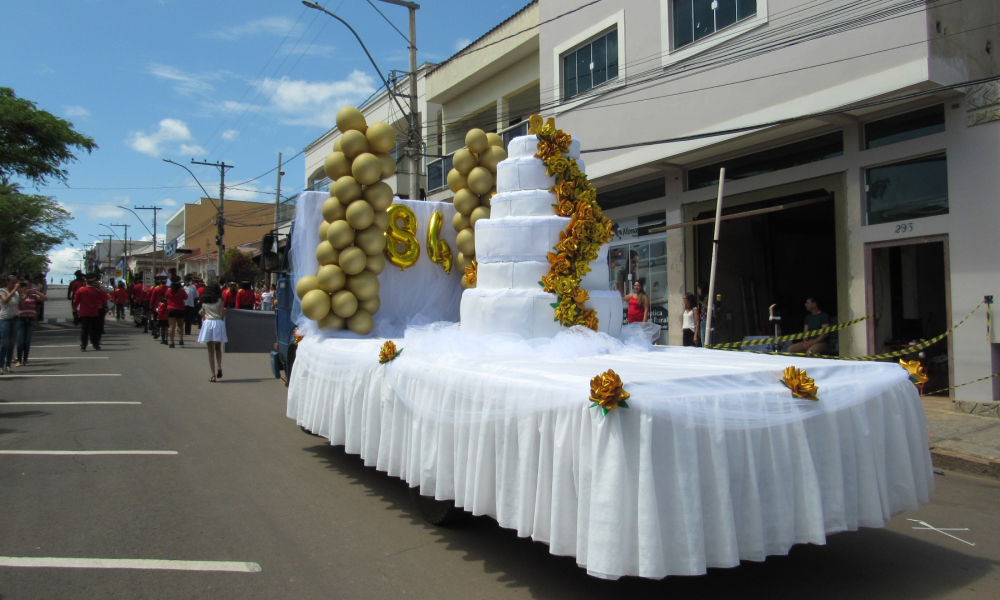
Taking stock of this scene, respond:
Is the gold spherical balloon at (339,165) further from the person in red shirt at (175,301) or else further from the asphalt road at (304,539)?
the person in red shirt at (175,301)

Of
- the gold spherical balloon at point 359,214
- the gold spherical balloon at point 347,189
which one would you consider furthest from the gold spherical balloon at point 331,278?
the gold spherical balloon at point 347,189

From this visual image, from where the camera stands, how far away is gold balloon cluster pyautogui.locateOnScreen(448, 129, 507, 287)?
7211 mm

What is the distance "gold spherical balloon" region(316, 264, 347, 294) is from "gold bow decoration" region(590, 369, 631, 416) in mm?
4223

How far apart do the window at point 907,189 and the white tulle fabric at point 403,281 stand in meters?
6.27

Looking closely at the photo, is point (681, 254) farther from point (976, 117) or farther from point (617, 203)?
point (976, 117)

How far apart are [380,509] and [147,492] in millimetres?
1937

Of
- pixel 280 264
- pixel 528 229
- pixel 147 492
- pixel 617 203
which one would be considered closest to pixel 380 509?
pixel 147 492

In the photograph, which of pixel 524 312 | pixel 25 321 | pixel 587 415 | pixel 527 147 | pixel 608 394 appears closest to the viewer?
pixel 608 394

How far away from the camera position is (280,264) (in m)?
8.98

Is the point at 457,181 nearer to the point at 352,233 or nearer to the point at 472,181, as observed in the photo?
the point at 472,181

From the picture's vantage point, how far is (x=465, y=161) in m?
7.31

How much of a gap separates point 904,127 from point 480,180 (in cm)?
620

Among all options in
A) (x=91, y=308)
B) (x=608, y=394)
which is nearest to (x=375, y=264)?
(x=608, y=394)

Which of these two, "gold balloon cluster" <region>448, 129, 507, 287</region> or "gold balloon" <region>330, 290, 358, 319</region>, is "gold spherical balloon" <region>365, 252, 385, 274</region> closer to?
"gold balloon" <region>330, 290, 358, 319</region>
